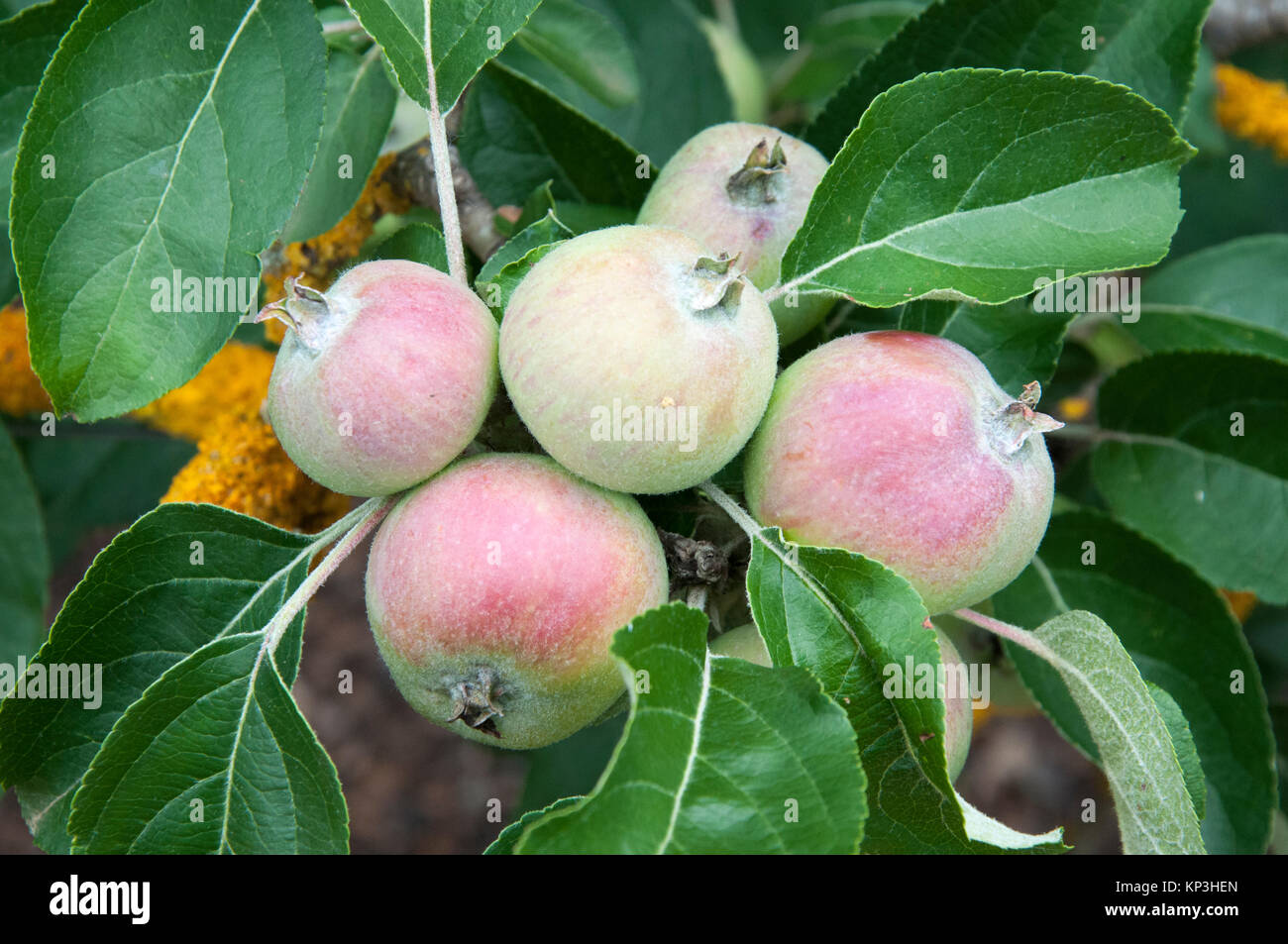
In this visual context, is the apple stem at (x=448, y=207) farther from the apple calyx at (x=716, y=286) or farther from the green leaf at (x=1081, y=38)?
the green leaf at (x=1081, y=38)

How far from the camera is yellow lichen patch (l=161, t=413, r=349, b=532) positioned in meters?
1.54

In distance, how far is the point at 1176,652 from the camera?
5.39 feet

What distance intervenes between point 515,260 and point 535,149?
0.38 metres

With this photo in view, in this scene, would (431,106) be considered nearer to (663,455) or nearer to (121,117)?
(121,117)

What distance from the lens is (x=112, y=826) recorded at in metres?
1.14

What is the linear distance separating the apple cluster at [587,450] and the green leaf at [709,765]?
0.09 metres

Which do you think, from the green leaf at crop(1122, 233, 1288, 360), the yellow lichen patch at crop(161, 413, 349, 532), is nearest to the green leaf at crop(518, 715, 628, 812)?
the yellow lichen patch at crop(161, 413, 349, 532)

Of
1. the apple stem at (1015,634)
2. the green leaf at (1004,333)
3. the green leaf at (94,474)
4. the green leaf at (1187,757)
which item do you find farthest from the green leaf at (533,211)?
the green leaf at (94,474)

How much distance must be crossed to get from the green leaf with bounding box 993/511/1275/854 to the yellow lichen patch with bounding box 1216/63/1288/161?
111cm

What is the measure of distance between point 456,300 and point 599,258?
6.6 inches

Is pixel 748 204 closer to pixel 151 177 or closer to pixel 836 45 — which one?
pixel 151 177

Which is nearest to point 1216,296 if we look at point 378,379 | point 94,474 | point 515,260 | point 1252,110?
point 1252,110

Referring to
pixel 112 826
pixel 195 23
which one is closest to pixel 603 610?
pixel 112 826

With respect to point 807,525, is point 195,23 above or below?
above
